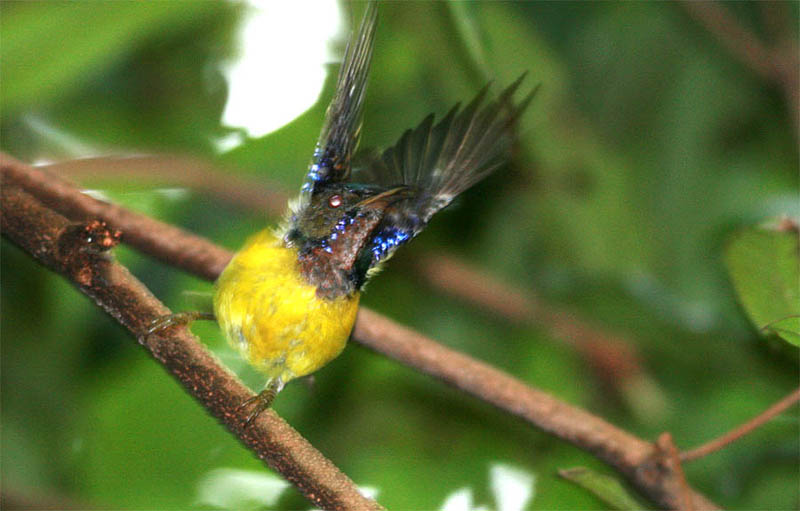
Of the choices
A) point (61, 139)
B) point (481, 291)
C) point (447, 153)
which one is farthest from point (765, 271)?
point (61, 139)

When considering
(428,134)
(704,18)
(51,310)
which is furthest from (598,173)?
(51,310)

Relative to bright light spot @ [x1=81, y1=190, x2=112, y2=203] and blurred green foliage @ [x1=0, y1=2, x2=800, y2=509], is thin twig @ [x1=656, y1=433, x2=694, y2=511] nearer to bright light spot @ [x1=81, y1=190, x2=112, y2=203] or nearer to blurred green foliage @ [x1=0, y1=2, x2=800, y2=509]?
Result: blurred green foliage @ [x1=0, y1=2, x2=800, y2=509]

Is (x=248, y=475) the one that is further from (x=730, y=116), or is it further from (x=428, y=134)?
(x=730, y=116)

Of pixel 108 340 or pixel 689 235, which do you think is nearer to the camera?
pixel 108 340

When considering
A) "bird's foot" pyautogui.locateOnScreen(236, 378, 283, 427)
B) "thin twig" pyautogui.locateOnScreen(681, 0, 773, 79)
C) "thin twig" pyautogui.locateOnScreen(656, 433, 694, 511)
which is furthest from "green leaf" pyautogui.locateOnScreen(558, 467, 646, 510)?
"thin twig" pyautogui.locateOnScreen(681, 0, 773, 79)

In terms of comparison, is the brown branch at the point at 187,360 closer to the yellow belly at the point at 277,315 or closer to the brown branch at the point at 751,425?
the yellow belly at the point at 277,315

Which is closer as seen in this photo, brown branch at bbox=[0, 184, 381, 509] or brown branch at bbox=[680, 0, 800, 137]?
brown branch at bbox=[0, 184, 381, 509]
